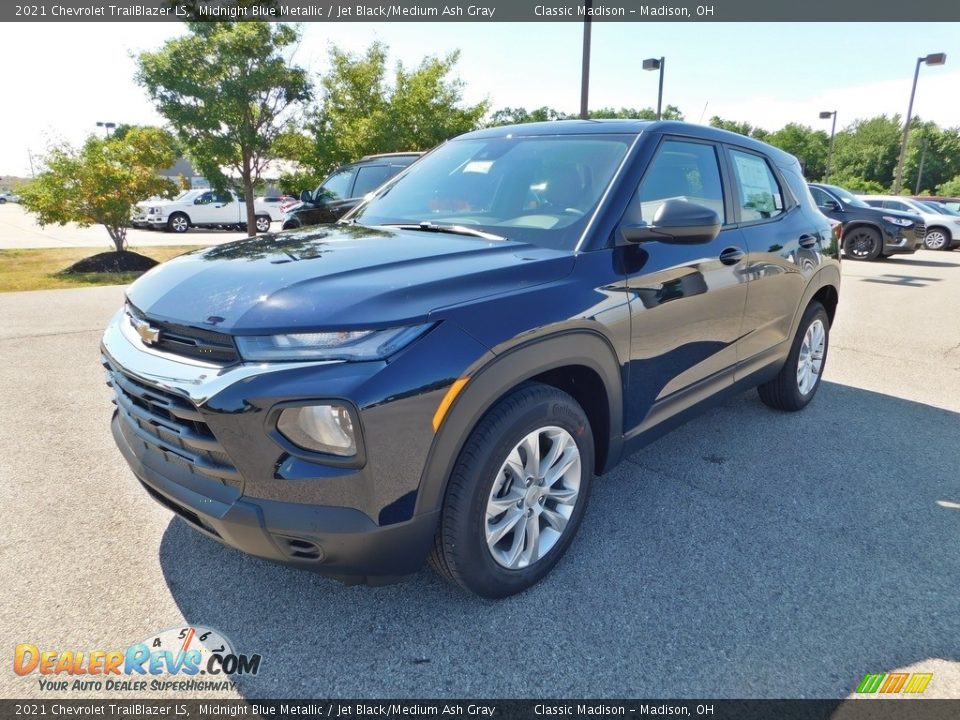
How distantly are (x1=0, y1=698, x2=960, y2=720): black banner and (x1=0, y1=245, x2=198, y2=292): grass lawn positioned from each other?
31.3 feet

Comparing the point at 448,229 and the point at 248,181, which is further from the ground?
the point at 448,229

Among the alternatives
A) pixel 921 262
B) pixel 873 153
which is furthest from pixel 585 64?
pixel 873 153

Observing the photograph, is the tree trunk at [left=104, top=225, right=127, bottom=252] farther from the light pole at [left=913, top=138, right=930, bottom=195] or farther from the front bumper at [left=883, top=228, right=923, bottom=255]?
the light pole at [left=913, top=138, right=930, bottom=195]

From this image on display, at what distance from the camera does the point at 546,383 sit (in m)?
2.47

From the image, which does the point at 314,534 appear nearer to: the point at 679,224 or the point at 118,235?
the point at 679,224

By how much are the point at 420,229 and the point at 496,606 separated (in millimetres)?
1648

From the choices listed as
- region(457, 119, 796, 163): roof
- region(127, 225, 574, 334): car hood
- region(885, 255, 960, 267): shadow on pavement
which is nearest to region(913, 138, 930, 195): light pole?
region(885, 255, 960, 267): shadow on pavement

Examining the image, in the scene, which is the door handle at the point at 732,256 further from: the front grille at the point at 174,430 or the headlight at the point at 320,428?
the front grille at the point at 174,430

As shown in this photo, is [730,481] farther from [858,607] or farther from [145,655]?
[145,655]

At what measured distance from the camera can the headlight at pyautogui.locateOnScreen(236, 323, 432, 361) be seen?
185cm

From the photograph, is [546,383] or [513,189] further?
[513,189]

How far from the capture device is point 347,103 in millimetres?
17250

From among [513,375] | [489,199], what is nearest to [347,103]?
[489,199]

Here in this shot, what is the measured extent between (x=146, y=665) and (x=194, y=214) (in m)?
23.0
